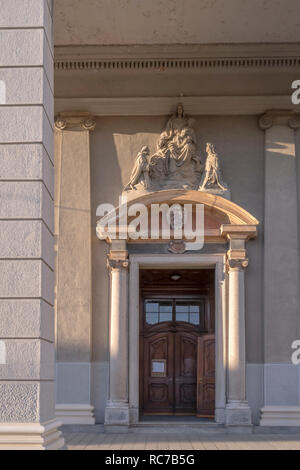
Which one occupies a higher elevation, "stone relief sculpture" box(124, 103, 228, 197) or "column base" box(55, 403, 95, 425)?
"stone relief sculpture" box(124, 103, 228, 197)

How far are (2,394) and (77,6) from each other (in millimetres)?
7346

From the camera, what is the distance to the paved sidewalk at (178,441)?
9734mm

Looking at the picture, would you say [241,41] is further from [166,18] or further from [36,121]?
[36,121]

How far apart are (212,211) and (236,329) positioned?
216 centimetres

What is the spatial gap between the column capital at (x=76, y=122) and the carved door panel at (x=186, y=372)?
5.11 metres

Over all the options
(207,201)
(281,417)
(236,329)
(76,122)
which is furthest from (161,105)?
(281,417)

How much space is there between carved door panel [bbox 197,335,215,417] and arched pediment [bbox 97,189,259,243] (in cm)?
240

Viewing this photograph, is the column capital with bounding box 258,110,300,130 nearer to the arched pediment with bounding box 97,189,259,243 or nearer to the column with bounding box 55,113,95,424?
the arched pediment with bounding box 97,189,259,243

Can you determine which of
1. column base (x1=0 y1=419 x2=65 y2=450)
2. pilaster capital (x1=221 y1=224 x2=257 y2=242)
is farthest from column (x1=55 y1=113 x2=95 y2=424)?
column base (x1=0 y1=419 x2=65 y2=450)

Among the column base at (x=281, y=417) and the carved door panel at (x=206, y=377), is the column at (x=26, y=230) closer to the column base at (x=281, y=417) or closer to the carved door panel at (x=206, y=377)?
the column base at (x=281, y=417)

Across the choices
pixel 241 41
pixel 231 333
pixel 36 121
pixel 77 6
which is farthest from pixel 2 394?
pixel 241 41

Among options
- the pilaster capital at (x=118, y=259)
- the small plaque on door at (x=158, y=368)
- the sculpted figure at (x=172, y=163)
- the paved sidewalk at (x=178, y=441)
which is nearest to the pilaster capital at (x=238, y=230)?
the sculpted figure at (x=172, y=163)

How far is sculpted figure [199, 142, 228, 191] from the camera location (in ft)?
41.5

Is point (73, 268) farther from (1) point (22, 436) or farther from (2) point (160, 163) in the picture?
(1) point (22, 436)
